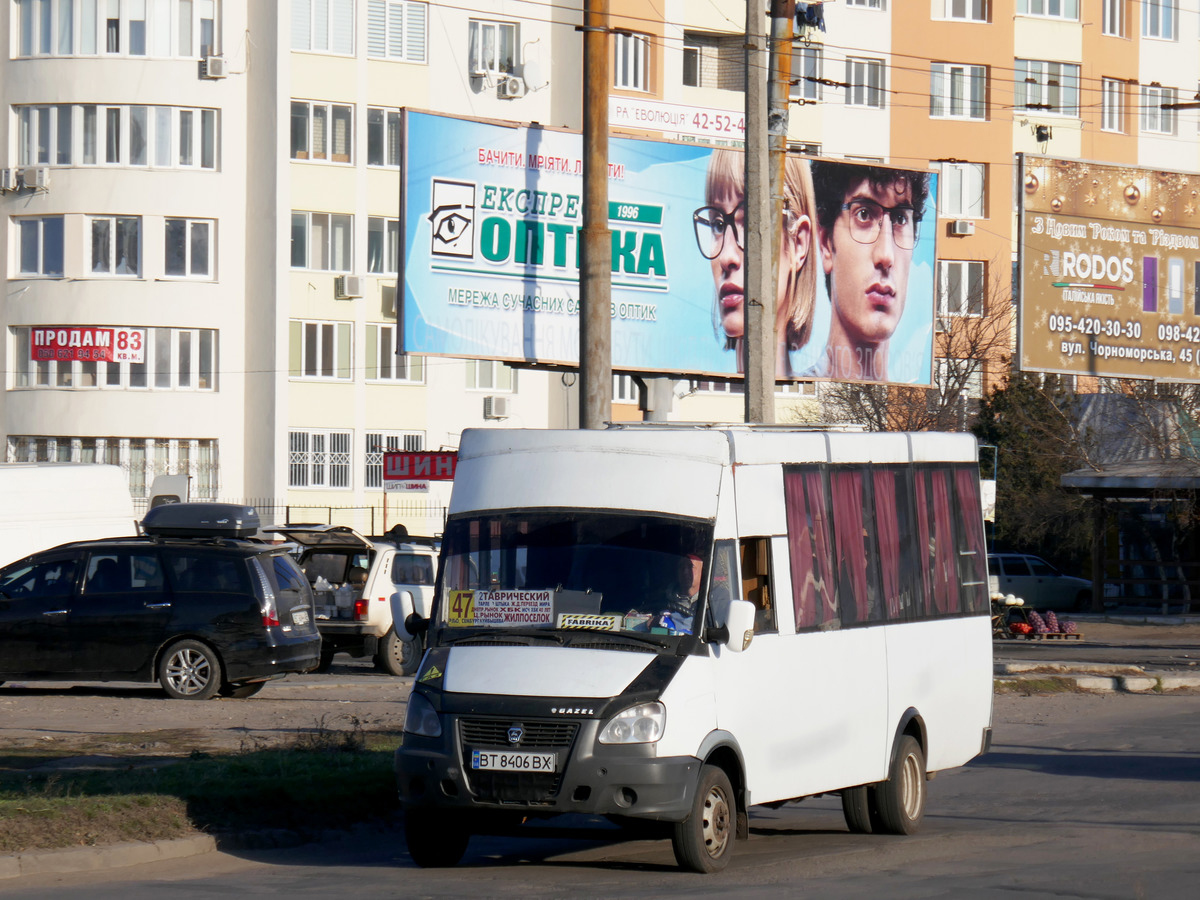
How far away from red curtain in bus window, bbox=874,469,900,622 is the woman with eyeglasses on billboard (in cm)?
1579

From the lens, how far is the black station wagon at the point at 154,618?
733 inches

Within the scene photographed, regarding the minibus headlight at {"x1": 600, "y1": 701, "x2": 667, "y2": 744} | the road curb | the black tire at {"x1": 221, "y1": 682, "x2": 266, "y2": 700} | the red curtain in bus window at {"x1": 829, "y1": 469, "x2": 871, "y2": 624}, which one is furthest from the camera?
the black tire at {"x1": 221, "y1": 682, "x2": 266, "y2": 700}

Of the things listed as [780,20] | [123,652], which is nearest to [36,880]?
[123,652]

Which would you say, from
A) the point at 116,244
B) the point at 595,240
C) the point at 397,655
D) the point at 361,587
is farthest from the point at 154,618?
the point at 116,244

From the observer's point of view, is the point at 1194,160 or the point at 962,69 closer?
the point at 962,69

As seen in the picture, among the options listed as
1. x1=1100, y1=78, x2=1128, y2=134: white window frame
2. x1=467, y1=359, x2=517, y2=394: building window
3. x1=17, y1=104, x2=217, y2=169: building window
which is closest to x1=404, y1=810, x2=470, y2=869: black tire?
x1=17, y1=104, x2=217, y2=169: building window

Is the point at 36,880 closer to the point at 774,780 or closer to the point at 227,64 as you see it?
the point at 774,780

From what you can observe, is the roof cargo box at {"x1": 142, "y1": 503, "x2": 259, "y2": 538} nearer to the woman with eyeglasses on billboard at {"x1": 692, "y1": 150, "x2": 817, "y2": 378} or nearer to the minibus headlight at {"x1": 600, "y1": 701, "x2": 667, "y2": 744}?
the woman with eyeglasses on billboard at {"x1": 692, "y1": 150, "x2": 817, "y2": 378}

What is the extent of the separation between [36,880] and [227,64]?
39765 millimetres

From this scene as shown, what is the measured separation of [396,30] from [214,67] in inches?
206

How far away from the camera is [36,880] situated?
357 inches

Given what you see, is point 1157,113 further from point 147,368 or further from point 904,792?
point 904,792

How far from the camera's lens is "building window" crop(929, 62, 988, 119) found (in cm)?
5694

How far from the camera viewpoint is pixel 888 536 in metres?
11.5
